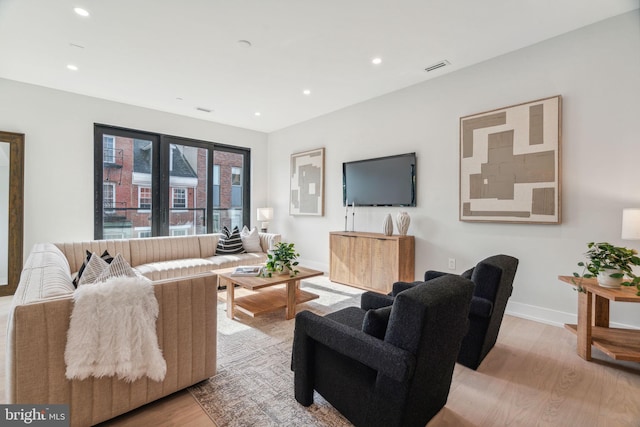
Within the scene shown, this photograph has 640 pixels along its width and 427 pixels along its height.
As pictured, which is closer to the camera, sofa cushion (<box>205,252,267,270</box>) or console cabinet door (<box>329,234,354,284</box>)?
sofa cushion (<box>205,252,267,270</box>)

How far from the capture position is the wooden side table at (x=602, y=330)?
204cm

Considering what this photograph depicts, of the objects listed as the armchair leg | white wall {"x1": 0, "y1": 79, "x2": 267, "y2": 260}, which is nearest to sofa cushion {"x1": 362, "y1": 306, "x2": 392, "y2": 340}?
the armchair leg

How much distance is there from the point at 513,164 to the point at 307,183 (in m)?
3.38

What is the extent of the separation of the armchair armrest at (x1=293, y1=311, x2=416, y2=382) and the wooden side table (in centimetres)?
185

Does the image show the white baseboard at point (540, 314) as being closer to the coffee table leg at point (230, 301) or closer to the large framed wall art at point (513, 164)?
the large framed wall art at point (513, 164)

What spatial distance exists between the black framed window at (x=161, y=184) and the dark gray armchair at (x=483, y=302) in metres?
4.38

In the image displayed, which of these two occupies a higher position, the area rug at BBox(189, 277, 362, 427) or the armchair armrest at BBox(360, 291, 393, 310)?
the armchair armrest at BBox(360, 291, 393, 310)

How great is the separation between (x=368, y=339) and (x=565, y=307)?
272 cm

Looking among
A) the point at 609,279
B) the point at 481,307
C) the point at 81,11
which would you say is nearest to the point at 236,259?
the point at 81,11

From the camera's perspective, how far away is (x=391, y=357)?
4.09ft

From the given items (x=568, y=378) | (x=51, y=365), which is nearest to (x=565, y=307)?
(x=568, y=378)

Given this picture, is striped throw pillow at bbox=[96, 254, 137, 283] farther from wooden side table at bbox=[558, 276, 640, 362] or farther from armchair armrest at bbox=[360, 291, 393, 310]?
wooden side table at bbox=[558, 276, 640, 362]

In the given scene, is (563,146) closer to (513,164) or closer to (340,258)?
(513,164)

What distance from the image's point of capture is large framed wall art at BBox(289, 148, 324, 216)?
532 cm
